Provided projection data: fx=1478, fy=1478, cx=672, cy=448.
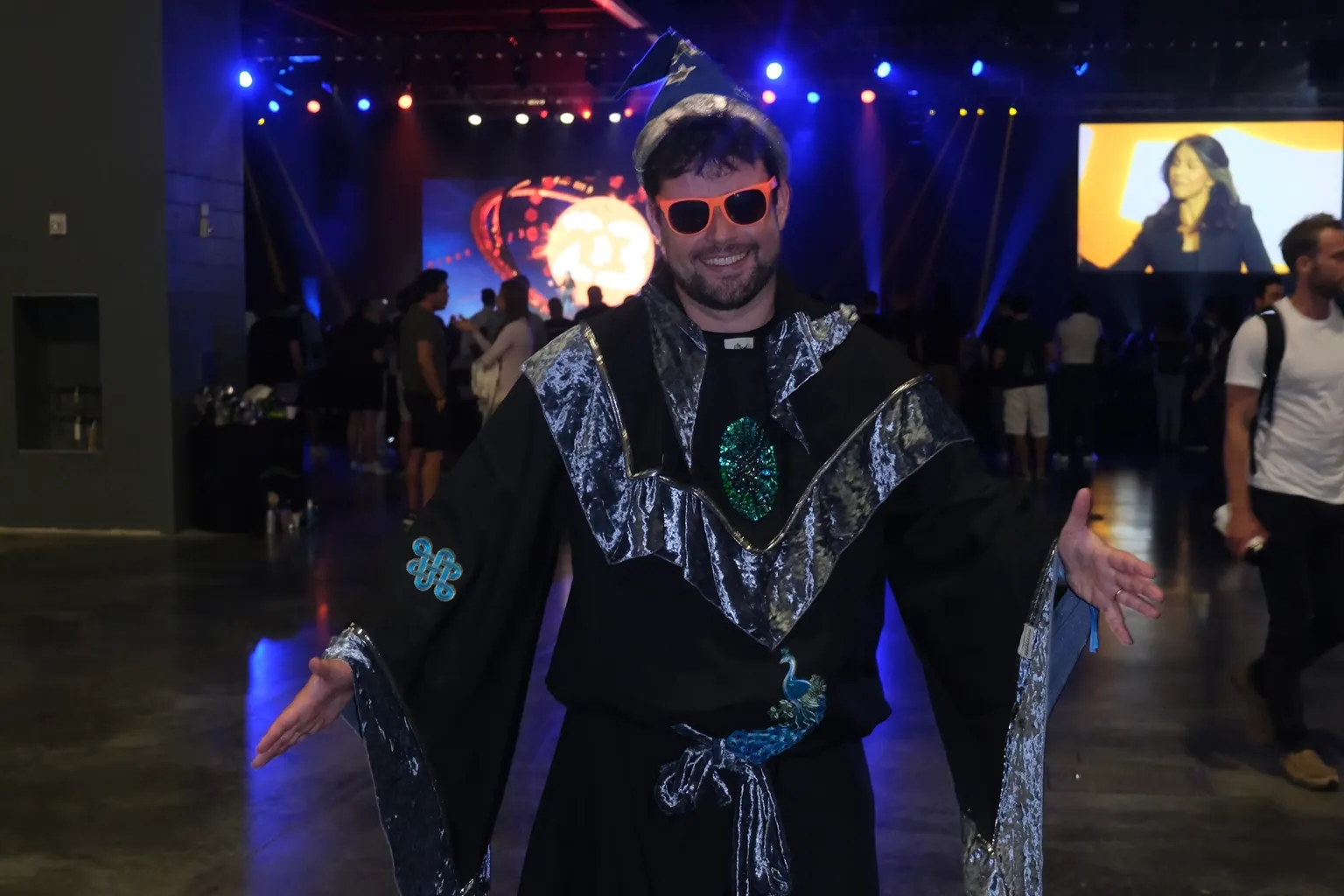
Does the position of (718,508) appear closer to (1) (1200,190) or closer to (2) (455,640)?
(2) (455,640)

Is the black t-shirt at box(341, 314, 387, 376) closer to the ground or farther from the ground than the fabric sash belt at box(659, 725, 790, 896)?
farther from the ground

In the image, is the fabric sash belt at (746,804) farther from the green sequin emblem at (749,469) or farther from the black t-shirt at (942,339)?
the black t-shirt at (942,339)

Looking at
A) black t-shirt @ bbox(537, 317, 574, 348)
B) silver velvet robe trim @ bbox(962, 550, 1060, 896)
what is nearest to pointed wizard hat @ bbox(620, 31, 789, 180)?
silver velvet robe trim @ bbox(962, 550, 1060, 896)

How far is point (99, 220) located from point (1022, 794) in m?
8.87

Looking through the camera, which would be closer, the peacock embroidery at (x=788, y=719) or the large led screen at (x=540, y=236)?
the peacock embroidery at (x=788, y=719)

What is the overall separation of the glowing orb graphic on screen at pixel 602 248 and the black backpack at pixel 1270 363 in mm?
14744

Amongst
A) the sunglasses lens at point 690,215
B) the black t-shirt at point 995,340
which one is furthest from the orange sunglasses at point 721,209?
the black t-shirt at point 995,340

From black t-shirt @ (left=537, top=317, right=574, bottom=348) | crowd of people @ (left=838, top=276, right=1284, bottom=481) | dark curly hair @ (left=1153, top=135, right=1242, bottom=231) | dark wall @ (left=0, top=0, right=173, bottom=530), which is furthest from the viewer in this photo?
dark curly hair @ (left=1153, top=135, right=1242, bottom=231)

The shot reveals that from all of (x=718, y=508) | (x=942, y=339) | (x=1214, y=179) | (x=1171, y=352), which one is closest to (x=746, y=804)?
(x=718, y=508)

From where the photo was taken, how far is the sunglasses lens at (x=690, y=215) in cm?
222

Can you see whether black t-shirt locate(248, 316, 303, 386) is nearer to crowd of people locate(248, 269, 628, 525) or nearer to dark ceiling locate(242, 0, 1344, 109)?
crowd of people locate(248, 269, 628, 525)

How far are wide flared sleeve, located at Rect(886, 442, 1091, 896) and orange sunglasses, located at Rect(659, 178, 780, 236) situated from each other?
18.5 inches

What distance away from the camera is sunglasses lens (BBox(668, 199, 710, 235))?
2217mm

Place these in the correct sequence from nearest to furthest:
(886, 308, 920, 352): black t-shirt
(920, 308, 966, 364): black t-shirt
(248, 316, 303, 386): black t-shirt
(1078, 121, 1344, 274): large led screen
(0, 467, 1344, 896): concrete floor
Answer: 1. (0, 467, 1344, 896): concrete floor
2. (248, 316, 303, 386): black t-shirt
3. (920, 308, 966, 364): black t-shirt
4. (886, 308, 920, 352): black t-shirt
5. (1078, 121, 1344, 274): large led screen
